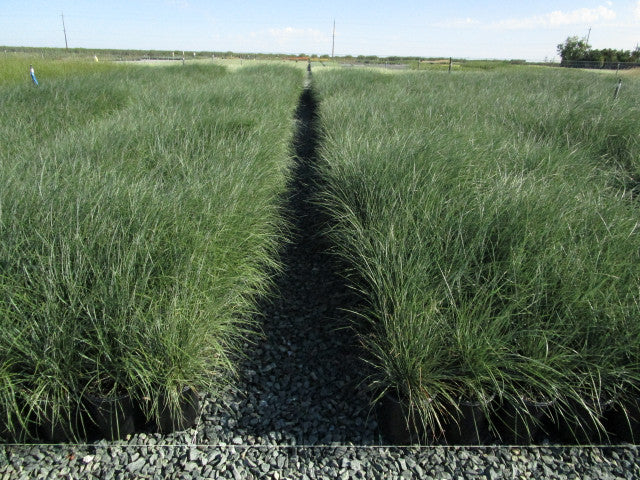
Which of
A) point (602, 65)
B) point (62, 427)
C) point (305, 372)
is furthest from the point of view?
point (602, 65)

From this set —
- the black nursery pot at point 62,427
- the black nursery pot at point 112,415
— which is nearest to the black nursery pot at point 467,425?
the black nursery pot at point 112,415

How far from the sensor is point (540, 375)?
1.33 metres

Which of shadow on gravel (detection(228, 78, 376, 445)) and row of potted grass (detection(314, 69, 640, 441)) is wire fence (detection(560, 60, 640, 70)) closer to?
row of potted grass (detection(314, 69, 640, 441))

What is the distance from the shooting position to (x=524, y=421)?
1342 millimetres

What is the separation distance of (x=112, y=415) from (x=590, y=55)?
42148 mm

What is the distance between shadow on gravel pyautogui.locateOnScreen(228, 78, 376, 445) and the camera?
Result: 1438 millimetres

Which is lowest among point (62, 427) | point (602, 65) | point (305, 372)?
point (305, 372)

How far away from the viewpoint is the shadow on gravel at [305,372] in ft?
4.72

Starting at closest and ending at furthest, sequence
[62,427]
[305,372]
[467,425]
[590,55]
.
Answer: [62,427] < [467,425] < [305,372] < [590,55]

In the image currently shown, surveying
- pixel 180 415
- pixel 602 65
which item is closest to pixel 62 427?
pixel 180 415

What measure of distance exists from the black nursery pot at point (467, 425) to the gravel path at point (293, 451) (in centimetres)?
3

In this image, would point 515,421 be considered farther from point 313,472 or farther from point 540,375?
point 313,472

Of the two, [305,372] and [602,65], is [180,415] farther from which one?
[602,65]

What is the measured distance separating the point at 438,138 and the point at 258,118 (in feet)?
6.85
